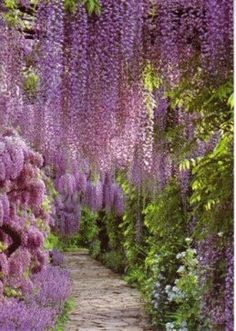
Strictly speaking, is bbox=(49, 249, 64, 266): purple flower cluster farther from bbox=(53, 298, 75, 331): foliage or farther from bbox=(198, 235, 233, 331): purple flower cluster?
bbox=(198, 235, 233, 331): purple flower cluster

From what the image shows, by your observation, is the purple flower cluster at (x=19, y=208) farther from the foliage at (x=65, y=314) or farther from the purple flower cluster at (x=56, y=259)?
the purple flower cluster at (x=56, y=259)

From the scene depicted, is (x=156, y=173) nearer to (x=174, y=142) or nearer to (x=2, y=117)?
(x=174, y=142)

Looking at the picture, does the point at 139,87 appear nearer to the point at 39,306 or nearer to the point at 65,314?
the point at 39,306

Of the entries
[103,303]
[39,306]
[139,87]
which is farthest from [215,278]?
[103,303]

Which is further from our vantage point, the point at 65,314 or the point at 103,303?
the point at 103,303

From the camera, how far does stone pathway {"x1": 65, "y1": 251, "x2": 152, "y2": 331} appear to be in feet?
18.9

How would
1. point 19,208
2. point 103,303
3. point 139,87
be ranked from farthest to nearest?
point 103,303
point 19,208
point 139,87

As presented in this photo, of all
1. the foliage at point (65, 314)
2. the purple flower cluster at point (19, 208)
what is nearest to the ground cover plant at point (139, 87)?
the purple flower cluster at point (19, 208)

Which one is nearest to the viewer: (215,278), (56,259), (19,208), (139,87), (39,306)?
(139,87)

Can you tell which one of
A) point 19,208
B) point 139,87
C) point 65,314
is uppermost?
point 139,87

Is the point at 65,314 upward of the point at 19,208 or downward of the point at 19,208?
downward

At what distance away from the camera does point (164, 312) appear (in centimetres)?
539

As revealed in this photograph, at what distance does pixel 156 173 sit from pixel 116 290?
13.9 feet

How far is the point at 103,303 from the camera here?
6.88m
